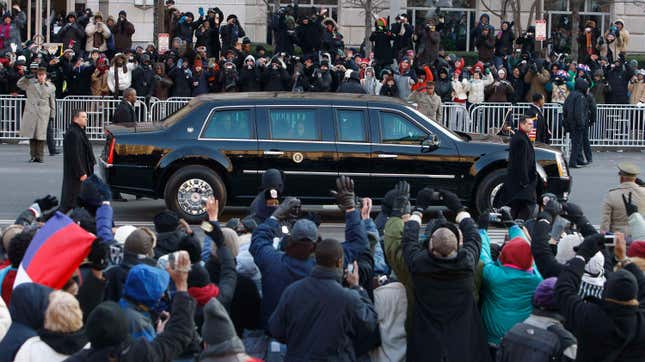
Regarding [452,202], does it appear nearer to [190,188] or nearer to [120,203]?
[190,188]

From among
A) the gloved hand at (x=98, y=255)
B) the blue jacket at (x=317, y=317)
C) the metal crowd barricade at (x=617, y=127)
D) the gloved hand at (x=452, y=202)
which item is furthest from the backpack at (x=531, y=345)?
the metal crowd barricade at (x=617, y=127)

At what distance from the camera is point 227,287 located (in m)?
7.62

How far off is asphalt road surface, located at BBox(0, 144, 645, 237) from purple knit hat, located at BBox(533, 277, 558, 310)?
329 inches

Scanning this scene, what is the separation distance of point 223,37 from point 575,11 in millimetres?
9581

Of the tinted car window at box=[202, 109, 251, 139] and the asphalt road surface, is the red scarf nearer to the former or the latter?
the asphalt road surface

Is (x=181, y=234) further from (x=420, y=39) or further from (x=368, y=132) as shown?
(x=420, y=39)

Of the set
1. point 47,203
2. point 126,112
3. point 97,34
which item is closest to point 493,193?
point 126,112

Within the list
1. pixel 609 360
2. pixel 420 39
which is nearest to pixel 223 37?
pixel 420 39

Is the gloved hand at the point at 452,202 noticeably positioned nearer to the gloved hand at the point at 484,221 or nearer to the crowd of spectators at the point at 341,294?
the crowd of spectators at the point at 341,294

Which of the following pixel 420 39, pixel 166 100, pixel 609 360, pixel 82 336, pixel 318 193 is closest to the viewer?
Answer: pixel 82 336

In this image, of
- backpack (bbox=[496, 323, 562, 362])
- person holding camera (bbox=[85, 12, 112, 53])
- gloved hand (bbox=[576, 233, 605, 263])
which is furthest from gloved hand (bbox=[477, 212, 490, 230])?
person holding camera (bbox=[85, 12, 112, 53])

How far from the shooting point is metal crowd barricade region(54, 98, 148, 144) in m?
25.2

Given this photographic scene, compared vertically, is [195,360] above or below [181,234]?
below

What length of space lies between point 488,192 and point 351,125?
194 cm
